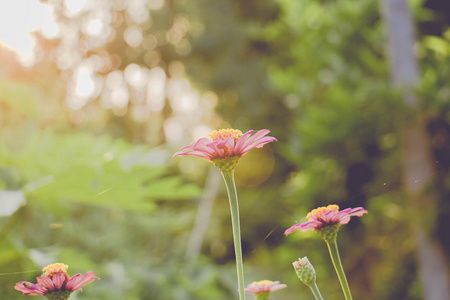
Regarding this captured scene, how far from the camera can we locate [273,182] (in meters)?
2.33

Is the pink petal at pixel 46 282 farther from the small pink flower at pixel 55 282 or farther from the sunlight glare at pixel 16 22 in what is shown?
the sunlight glare at pixel 16 22

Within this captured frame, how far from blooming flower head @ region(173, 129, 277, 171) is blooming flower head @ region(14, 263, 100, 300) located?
63 mm

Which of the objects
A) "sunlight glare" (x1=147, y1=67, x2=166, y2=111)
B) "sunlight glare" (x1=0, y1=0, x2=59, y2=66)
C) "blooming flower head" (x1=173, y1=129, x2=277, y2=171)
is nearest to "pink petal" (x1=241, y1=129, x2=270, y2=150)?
"blooming flower head" (x1=173, y1=129, x2=277, y2=171)

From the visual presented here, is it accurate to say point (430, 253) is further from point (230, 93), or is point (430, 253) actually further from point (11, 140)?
point (230, 93)

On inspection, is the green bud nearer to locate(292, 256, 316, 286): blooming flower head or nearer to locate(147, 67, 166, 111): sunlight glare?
locate(292, 256, 316, 286): blooming flower head

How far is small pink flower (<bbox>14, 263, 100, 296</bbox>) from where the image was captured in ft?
0.51

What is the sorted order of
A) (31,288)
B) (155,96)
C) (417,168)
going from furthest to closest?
1. (155,96)
2. (417,168)
3. (31,288)

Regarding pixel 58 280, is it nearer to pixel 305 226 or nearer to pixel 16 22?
pixel 305 226

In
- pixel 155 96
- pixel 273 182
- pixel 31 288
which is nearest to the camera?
pixel 31 288

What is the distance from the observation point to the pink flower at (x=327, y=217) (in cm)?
17

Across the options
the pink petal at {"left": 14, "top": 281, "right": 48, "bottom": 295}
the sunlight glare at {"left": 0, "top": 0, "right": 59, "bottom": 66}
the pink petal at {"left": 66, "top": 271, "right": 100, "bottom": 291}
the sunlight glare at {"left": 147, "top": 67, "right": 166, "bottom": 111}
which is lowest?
the pink petal at {"left": 14, "top": 281, "right": 48, "bottom": 295}

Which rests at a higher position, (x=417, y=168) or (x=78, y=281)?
(x=417, y=168)

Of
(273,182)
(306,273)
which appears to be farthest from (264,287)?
(273,182)

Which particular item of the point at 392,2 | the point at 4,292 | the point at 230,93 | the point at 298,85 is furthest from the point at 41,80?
the point at 230,93
